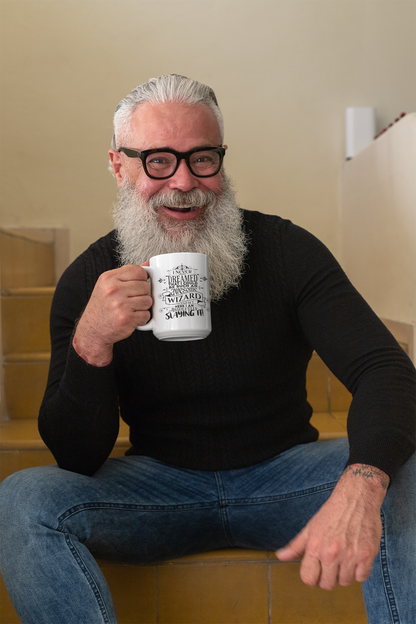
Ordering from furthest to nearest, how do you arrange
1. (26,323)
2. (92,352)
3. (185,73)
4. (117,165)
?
1. (185,73)
2. (26,323)
3. (117,165)
4. (92,352)

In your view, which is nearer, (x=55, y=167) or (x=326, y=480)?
(x=326, y=480)

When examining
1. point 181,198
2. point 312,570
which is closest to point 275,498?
point 312,570

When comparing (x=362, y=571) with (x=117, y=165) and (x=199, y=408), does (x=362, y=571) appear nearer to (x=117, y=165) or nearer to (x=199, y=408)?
(x=199, y=408)

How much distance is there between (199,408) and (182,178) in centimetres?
49

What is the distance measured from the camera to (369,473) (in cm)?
87

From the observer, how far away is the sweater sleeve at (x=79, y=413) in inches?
42.1

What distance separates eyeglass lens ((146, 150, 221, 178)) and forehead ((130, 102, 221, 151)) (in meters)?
0.02

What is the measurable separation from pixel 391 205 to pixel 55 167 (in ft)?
5.48

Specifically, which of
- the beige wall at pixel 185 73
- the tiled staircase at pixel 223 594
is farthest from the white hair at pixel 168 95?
the beige wall at pixel 185 73

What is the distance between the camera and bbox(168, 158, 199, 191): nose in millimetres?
1225

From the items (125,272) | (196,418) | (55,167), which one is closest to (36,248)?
(55,167)

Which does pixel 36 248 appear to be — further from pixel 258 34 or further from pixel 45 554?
pixel 45 554

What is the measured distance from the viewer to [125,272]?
938mm

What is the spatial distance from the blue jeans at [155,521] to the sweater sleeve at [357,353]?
0.10 m
